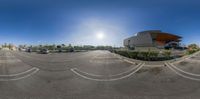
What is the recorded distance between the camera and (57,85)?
19.5ft

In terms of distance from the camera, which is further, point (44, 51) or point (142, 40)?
point (142, 40)

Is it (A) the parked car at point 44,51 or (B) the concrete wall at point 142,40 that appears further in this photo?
(B) the concrete wall at point 142,40

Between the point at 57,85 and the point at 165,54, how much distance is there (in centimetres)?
1177

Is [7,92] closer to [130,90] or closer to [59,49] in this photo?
[130,90]

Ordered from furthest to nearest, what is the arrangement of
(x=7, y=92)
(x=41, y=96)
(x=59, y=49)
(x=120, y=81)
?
(x=59, y=49) < (x=120, y=81) < (x=7, y=92) < (x=41, y=96)

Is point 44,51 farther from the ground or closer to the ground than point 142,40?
closer to the ground

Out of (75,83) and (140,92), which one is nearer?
(140,92)

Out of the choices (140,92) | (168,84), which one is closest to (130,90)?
(140,92)

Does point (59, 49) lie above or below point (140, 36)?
below

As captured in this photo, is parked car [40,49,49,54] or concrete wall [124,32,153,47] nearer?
parked car [40,49,49,54]

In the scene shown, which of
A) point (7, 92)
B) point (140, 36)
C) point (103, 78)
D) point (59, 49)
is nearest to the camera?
point (7, 92)

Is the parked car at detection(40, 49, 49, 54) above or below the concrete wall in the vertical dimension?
below

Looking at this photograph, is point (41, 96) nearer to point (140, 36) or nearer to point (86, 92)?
point (86, 92)

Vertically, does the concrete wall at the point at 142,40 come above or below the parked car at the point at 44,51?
above
